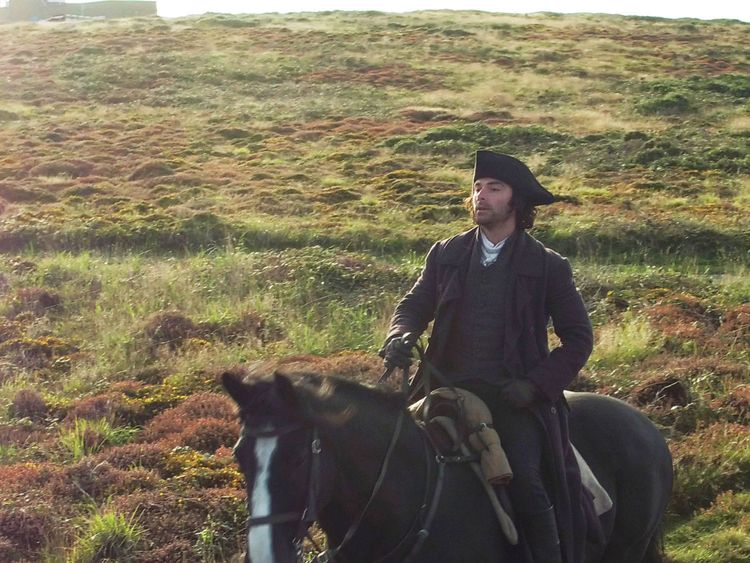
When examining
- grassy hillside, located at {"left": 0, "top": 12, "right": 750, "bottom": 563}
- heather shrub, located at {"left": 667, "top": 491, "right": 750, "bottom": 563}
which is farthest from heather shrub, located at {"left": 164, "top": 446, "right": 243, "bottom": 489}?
heather shrub, located at {"left": 667, "top": 491, "right": 750, "bottom": 563}

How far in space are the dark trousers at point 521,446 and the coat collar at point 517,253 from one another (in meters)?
0.58

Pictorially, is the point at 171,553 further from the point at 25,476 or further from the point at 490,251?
the point at 490,251

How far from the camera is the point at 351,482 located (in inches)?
140

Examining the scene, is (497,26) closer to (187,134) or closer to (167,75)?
(167,75)

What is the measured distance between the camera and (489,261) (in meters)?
4.37

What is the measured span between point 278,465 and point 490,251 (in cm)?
169

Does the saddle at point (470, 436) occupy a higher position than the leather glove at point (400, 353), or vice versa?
the leather glove at point (400, 353)

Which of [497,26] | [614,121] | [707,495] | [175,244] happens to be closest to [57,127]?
[175,244]

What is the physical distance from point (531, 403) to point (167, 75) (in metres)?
41.3

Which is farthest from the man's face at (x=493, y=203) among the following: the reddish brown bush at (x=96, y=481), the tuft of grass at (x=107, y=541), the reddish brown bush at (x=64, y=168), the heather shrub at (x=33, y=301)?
the reddish brown bush at (x=64, y=168)

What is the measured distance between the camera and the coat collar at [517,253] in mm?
4258

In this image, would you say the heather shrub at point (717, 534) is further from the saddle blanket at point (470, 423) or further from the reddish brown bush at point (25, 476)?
the reddish brown bush at point (25, 476)

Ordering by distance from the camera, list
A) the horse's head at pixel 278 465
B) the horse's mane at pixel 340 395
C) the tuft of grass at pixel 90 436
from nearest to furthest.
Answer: the horse's head at pixel 278 465 < the horse's mane at pixel 340 395 < the tuft of grass at pixel 90 436

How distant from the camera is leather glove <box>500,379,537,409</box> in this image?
4.08 meters
